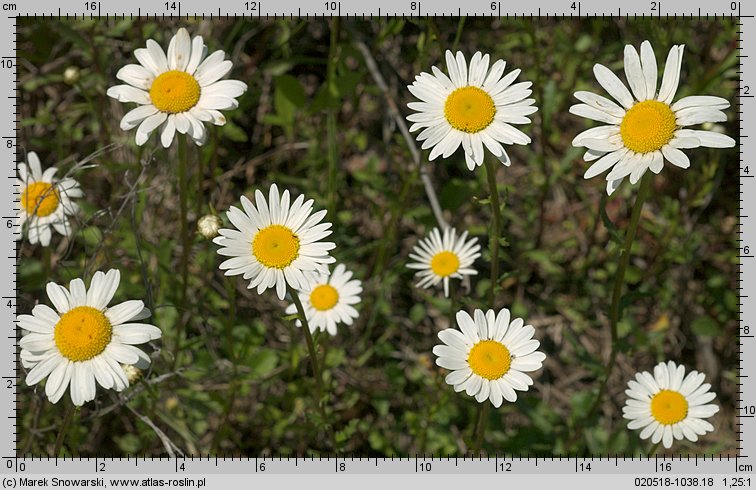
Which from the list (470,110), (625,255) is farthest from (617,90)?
(625,255)

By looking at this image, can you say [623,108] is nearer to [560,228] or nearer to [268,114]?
[560,228]

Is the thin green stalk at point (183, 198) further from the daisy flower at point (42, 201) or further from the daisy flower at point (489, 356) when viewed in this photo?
the daisy flower at point (489, 356)

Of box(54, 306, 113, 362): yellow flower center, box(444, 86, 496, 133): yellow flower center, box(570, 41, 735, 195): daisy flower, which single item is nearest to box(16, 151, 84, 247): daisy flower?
box(54, 306, 113, 362): yellow flower center

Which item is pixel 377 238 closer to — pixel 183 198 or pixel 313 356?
pixel 183 198

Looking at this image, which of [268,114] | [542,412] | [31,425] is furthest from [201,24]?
[542,412]

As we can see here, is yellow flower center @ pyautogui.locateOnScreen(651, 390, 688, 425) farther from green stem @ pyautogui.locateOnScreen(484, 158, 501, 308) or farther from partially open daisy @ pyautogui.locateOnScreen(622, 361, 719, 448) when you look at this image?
green stem @ pyautogui.locateOnScreen(484, 158, 501, 308)

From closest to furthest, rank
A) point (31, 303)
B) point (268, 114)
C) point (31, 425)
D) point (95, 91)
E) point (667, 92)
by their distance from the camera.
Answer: point (667, 92), point (31, 425), point (31, 303), point (95, 91), point (268, 114)
